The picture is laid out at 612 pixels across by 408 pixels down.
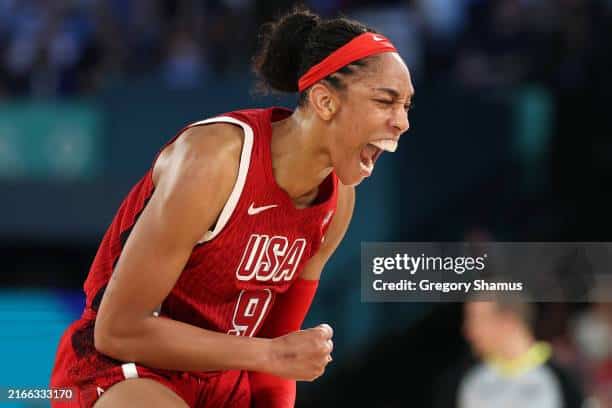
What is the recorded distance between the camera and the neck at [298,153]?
238 centimetres

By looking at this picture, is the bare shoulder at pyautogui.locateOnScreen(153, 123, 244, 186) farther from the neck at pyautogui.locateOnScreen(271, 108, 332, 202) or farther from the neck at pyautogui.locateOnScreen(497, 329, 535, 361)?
the neck at pyautogui.locateOnScreen(497, 329, 535, 361)

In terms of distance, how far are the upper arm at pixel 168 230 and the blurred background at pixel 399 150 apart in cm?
212

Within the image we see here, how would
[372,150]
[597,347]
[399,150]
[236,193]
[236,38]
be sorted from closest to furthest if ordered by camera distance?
Answer: [236,193] → [372,150] → [597,347] → [399,150] → [236,38]

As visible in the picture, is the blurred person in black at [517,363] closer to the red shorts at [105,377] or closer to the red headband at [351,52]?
the red shorts at [105,377]

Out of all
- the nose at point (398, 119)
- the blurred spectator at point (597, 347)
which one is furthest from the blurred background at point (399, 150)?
the nose at point (398, 119)

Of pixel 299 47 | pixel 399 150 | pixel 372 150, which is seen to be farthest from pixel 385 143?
pixel 399 150

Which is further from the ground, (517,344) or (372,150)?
(372,150)

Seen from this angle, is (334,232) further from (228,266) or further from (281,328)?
(228,266)

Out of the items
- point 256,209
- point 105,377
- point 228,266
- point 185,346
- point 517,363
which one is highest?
point 256,209

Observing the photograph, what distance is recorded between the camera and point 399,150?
4.81 metres

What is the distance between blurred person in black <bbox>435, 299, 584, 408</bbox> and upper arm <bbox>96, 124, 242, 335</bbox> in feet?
4.86

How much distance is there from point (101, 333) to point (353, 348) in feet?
8.52

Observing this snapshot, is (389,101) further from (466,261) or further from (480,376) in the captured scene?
(480,376)

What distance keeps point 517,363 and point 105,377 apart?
5.72 ft
